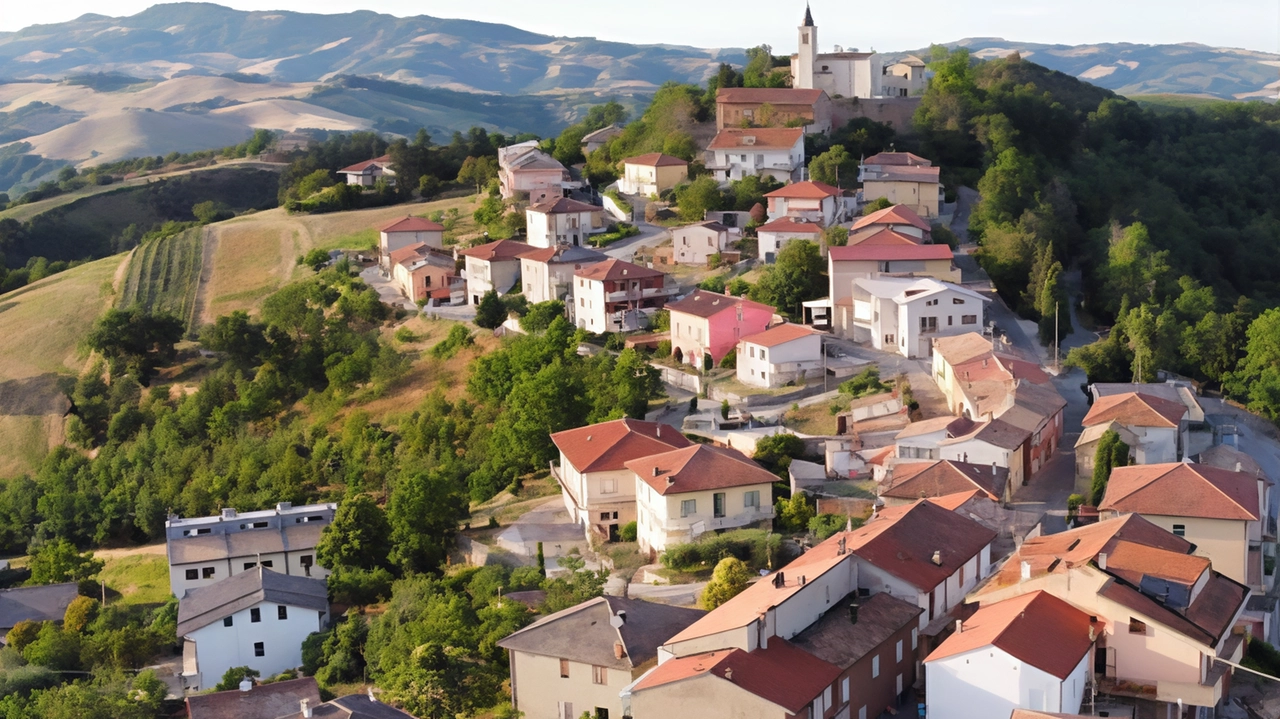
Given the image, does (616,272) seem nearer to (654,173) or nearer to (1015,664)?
(654,173)

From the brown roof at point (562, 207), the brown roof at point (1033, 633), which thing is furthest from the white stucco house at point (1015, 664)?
the brown roof at point (562, 207)

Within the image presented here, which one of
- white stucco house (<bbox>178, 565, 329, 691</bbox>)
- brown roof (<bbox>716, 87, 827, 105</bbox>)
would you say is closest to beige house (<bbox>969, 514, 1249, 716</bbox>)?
white stucco house (<bbox>178, 565, 329, 691</bbox>)

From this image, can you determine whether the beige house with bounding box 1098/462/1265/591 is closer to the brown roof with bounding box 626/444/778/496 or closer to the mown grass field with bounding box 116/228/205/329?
the brown roof with bounding box 626/444/778/496

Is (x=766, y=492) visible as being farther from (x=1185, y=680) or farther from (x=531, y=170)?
(x=531, y=170)

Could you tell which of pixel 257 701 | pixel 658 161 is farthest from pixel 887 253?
pixel 257 701

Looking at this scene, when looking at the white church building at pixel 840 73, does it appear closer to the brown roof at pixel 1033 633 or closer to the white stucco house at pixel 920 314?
the white stucco house at pixel 920 314

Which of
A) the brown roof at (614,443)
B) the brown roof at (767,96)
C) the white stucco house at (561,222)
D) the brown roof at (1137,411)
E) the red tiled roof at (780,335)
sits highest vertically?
the brown roof at (767,96)
